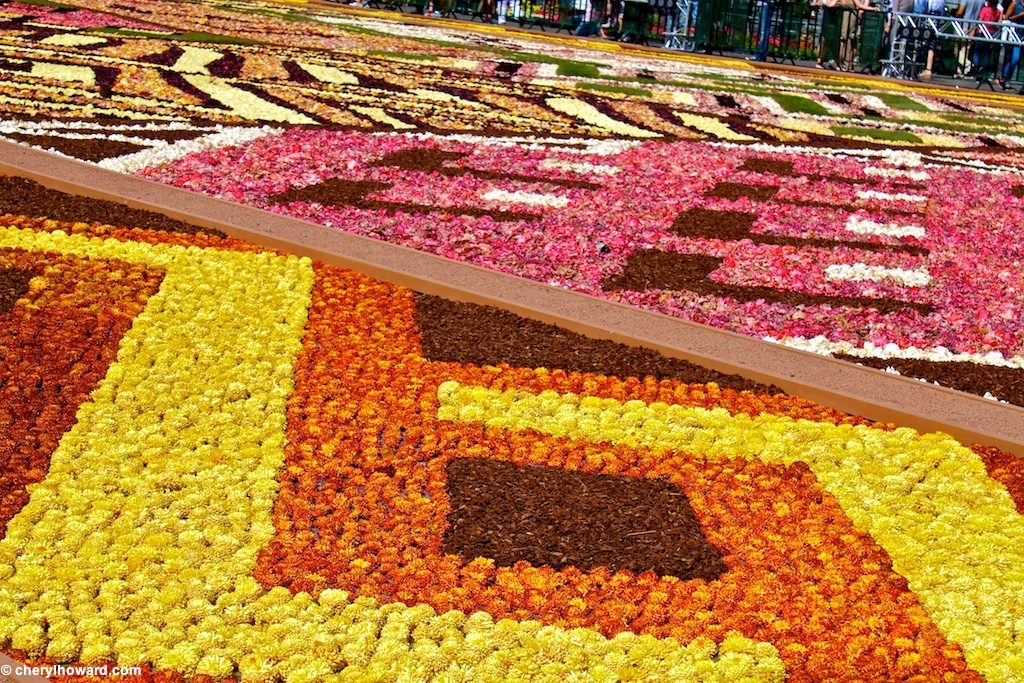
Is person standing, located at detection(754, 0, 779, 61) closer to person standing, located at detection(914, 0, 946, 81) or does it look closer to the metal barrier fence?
the metal barrier fence

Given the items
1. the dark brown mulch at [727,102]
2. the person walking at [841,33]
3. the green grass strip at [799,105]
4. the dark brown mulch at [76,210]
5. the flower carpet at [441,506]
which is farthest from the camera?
the person walking at [841,33]

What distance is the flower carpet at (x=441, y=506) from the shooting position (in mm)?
3557

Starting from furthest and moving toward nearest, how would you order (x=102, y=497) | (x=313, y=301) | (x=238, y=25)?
1. (x=238, y=25)
2. (x=313, y=301)
3. (x=102, y=497)

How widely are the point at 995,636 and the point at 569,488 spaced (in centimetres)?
137

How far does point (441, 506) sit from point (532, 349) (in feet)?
4.99

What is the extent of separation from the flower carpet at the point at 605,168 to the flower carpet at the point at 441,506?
1.48m

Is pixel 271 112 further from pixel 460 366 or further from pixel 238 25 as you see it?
pixel 238 25

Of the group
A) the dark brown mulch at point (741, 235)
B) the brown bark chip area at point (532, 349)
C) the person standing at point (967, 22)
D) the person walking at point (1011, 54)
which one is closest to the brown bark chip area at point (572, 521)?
the brown bark chip area at point (532, 349)

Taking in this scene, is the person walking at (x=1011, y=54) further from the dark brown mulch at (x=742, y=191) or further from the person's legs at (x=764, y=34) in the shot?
the dark brown mulch at (x=742, y=191)

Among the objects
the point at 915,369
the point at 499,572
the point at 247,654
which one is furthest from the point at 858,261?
the point at 247,654

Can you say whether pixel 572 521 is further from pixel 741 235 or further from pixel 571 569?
pixel 741 235

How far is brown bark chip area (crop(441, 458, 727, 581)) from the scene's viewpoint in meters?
4.02

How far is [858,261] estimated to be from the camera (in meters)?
7.83

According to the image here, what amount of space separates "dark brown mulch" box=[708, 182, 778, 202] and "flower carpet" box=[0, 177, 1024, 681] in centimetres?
373
